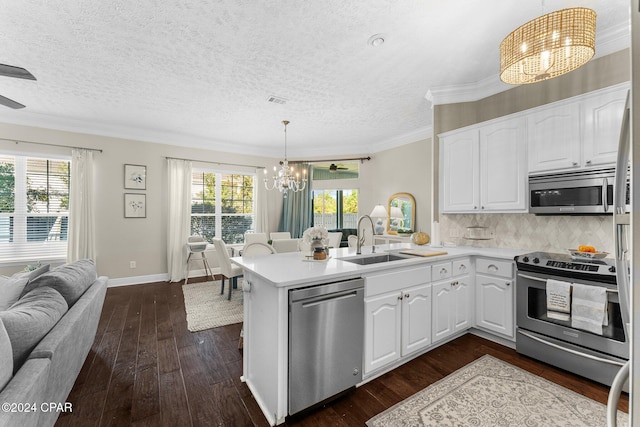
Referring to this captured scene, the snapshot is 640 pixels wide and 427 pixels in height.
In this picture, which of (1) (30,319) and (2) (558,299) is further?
(2) (558,299)

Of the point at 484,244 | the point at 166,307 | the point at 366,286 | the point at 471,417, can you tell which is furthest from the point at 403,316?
the point at 166,307

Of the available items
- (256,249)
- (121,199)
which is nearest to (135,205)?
(121,199)

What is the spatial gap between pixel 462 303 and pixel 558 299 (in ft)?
2.60

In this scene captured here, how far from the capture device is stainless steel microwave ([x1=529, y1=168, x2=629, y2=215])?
230cm

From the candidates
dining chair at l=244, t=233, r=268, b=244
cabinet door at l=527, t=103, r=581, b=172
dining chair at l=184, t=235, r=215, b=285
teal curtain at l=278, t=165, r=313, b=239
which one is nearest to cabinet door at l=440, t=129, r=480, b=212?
cabinet door at l=527, t=103, r=581, b=172

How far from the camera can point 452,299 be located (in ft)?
9.00

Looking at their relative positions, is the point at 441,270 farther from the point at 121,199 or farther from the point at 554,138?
the point at 121,199

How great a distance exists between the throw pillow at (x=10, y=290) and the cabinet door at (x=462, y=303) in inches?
142

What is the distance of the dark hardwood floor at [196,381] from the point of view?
1.80m

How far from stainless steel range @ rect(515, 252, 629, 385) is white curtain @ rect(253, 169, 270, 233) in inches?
196

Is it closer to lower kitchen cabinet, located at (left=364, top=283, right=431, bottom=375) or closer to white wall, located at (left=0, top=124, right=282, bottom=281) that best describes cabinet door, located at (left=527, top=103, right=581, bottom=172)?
lower kitchen cabinet, located at (left=364, top=283, right=431, bottom=375)

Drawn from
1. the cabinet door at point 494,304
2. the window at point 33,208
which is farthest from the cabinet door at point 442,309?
the window at point 33,208

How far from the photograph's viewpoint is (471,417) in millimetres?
1793

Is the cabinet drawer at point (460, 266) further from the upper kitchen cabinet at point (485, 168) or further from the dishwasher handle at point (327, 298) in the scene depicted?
the dishwasher handle at point (327, 298)
